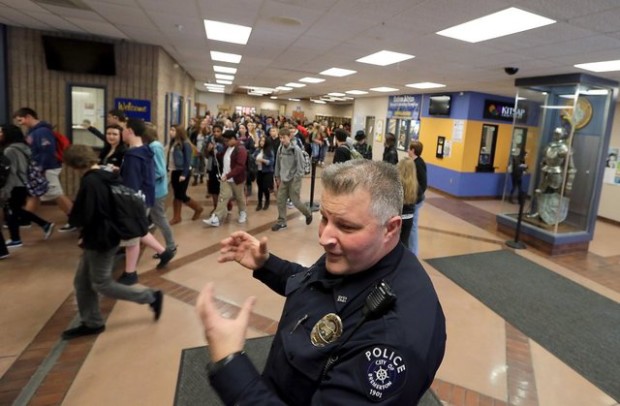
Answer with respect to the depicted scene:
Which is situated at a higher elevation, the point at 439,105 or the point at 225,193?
the point at 439,105

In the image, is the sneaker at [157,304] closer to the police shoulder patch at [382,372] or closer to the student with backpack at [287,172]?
the police shoulder patch at [382,372]

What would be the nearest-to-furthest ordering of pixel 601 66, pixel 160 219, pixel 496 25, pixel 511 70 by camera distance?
pixel 496 25 → pixel 160 219 → pixel 601 66 → pixel 511 70

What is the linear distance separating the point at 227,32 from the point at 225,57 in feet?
8.50

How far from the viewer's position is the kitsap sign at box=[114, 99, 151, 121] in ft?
20.5

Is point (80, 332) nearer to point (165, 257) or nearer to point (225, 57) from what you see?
point (165, 257)

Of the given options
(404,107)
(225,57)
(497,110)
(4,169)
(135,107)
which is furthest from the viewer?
(404,107)

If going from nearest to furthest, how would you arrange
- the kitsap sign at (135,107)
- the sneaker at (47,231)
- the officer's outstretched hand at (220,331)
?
the officer's outstretched hand at (220,331)
the sneaker at (47,231)
the kitsap sign at (135,107)

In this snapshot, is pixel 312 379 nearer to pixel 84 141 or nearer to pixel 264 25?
pixel 264 25

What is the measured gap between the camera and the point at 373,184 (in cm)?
103

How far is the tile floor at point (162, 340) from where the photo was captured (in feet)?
7.75

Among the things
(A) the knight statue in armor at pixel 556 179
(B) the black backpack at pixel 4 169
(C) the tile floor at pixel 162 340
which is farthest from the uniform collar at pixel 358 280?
(A) the knight statue in armor at pixel 556 179

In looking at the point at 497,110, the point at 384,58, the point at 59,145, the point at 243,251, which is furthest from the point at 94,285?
the point at 497,110

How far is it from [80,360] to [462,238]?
553 centimetres

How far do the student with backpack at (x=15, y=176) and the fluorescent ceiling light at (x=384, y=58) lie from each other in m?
4.72
